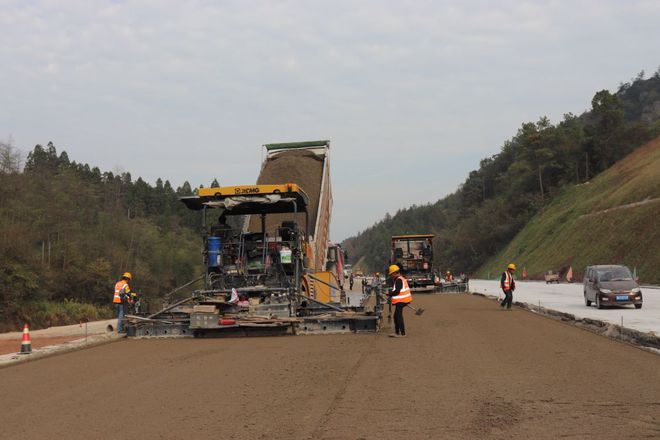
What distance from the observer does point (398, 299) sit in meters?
12.6

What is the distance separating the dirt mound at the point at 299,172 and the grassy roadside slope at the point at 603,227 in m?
26.5

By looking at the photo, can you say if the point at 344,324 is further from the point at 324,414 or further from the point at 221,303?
the point at 324,414

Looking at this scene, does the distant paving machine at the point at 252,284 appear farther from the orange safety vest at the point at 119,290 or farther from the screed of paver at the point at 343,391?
the orange safety vest at the point at 119,290

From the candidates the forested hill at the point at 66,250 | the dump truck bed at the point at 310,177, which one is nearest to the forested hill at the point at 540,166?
the forested hill at the point at 66,250

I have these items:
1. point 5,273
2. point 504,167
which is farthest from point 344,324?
point 504,167

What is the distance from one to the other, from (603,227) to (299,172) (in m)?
39.2

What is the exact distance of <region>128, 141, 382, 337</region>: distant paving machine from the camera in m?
12.7

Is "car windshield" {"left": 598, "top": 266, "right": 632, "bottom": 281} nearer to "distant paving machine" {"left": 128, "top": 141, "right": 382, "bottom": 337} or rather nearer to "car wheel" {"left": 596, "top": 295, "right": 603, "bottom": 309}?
"car wheel" {"left": 596, "top": 295, "right": 603, "bottom": 309}

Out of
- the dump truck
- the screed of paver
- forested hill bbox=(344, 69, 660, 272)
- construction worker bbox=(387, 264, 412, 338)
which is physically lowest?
the screed of paver

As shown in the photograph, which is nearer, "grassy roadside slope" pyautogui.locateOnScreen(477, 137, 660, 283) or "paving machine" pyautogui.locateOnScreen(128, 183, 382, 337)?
"paving machine" pyautogui.locateOnScreen(128, 183, 382, 337)

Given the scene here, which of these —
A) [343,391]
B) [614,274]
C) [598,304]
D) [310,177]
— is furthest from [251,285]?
[614,274]

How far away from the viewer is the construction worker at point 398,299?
40.6ft

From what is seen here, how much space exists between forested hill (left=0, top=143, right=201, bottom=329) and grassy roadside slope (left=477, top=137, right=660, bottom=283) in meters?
37.8

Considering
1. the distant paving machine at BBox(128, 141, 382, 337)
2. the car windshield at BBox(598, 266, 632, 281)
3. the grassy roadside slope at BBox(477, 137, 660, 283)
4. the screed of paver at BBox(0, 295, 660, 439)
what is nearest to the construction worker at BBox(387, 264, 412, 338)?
the distant paving machine at BBox(128, 141, 382, 337)
